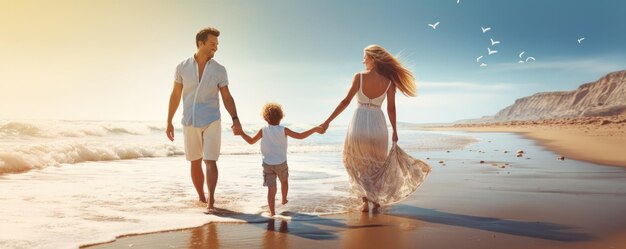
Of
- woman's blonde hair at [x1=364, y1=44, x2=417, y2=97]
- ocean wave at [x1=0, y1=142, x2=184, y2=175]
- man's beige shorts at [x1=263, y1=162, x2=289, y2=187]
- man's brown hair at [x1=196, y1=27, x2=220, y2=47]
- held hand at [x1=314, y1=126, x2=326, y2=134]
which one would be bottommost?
ocean wave at [x1=0, y1=142, x2=184, y2=175]

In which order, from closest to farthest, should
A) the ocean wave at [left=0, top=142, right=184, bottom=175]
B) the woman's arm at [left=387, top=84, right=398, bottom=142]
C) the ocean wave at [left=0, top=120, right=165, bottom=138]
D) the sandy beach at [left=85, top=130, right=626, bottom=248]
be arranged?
the sandy beach at [left=85, top=130, right=626, bottom=248] < the woman's arm at [left=387, top=84, right=398, bottom=142] < the ocean wave at [left=0, top=142, right=184, bottom=175] < the ocean wave at [left=0, top=120, right=165, bottom=138]

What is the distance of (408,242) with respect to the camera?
4.11 metres

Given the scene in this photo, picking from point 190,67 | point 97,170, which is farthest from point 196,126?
point 97,170

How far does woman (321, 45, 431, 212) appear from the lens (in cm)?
600

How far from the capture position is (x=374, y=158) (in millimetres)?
6059

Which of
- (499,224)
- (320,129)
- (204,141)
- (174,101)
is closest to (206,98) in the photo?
(204,141)

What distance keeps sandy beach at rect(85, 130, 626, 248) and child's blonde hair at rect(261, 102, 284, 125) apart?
1.06 meters

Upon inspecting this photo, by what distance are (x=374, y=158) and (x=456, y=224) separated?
147cm

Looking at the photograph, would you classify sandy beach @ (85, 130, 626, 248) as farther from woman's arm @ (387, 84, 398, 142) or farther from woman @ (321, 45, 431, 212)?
woman's arm @ (387, 84, 398, 142)

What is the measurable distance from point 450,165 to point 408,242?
7587 millimetres

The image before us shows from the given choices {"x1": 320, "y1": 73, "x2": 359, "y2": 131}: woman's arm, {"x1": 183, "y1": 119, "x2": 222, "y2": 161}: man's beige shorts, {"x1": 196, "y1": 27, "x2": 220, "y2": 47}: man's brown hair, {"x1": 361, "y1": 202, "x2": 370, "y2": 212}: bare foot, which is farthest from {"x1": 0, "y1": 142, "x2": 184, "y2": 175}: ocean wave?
{"x1": 361, "y1": 202, "x2": 370, "y2": 212}: bare foot

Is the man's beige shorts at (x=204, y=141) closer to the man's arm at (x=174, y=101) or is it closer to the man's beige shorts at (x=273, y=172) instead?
the man's arm at (x=174, y=101)

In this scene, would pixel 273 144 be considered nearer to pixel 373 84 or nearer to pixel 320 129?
pixel 320 129

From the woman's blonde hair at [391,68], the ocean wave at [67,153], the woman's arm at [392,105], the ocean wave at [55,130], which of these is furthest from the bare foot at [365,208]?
the ocean wave at [55,130]
